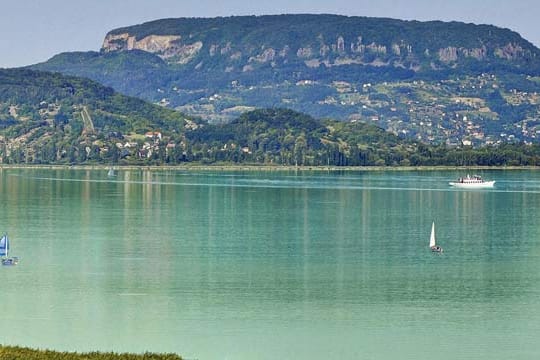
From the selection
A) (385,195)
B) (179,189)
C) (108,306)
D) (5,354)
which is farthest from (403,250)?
(179,189)

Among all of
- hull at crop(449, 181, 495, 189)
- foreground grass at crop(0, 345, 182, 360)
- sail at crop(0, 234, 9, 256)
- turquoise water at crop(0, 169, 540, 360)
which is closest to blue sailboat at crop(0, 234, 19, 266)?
sail at crop(0, 234, 9, 256)

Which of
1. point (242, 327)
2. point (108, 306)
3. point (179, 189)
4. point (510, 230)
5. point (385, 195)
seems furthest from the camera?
point (179, 189)

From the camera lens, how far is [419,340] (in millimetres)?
36438

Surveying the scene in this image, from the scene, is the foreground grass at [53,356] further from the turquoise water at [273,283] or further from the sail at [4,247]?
the sail at [4,247]

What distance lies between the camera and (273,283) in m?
47.9

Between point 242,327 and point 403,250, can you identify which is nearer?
point 242,327

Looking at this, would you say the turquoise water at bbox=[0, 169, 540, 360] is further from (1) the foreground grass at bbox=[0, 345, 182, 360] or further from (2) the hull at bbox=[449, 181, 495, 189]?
(2) the hull at bbox=[449, 181, 495, 189]

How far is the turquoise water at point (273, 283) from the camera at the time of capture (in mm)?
36312

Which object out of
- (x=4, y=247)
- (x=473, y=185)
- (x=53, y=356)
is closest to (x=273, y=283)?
(x=4, y=247)

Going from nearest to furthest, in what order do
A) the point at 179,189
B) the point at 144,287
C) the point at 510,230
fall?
the point at 144,287 → the point at 510,230 → the point at 179,189

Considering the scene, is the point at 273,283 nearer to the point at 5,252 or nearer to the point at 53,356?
the point at 5,252

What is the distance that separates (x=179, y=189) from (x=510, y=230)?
61216mm

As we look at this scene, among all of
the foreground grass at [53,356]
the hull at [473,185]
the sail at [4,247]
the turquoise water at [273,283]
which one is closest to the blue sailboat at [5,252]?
the sail at [4,247]

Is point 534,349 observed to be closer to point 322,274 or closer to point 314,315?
point 314,315
